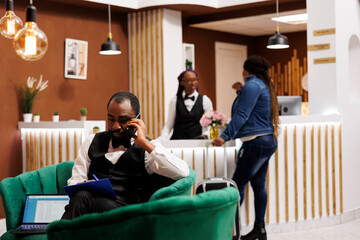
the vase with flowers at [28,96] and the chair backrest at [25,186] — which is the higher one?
the vase with flowers at [28,96]

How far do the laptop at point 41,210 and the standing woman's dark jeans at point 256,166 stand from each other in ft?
6.61

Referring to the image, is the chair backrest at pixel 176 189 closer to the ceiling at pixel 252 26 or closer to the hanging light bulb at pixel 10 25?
the hanging light bulb at pixel 10 25

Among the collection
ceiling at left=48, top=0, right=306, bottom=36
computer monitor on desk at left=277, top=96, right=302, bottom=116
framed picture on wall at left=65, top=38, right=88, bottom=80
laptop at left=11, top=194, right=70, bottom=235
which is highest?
ceiling at left=48, top=0, right=306, bottom=36

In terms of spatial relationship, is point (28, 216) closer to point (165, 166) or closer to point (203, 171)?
point (165, 166)

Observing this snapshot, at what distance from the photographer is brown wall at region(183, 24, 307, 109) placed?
9977mm

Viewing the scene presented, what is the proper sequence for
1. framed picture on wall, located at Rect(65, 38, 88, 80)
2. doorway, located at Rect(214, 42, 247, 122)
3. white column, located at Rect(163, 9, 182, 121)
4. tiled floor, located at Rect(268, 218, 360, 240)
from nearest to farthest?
tiled floor, located at Rect(268, 218, 360, 240) < framed picture on wall, located at Rect(65, 38, 88, 80) < white column, located at Rect(163, 9, 182, 121) < doorway, located at Rect(214, 42, 247, 122)

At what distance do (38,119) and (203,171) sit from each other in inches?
102

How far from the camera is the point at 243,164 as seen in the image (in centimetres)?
475

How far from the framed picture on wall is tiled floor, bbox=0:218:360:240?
3.81 meters

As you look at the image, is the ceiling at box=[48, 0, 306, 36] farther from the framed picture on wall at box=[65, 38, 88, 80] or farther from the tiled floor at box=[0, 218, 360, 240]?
the tiled floor at box=[0, 218, 360, 240]

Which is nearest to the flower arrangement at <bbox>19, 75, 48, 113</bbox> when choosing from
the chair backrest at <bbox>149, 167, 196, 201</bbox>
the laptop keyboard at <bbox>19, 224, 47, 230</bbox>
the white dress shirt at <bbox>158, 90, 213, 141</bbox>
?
the white dress shirt at <bbox>158, 90, 213, 141</bbox>

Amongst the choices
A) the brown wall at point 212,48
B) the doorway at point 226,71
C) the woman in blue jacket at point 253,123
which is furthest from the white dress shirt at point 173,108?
the doorway at point 226,71

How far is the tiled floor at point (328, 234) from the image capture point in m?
5.18

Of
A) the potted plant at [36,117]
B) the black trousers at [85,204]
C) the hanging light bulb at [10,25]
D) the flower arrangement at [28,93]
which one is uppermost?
the hanging light bulb at [10,25]
